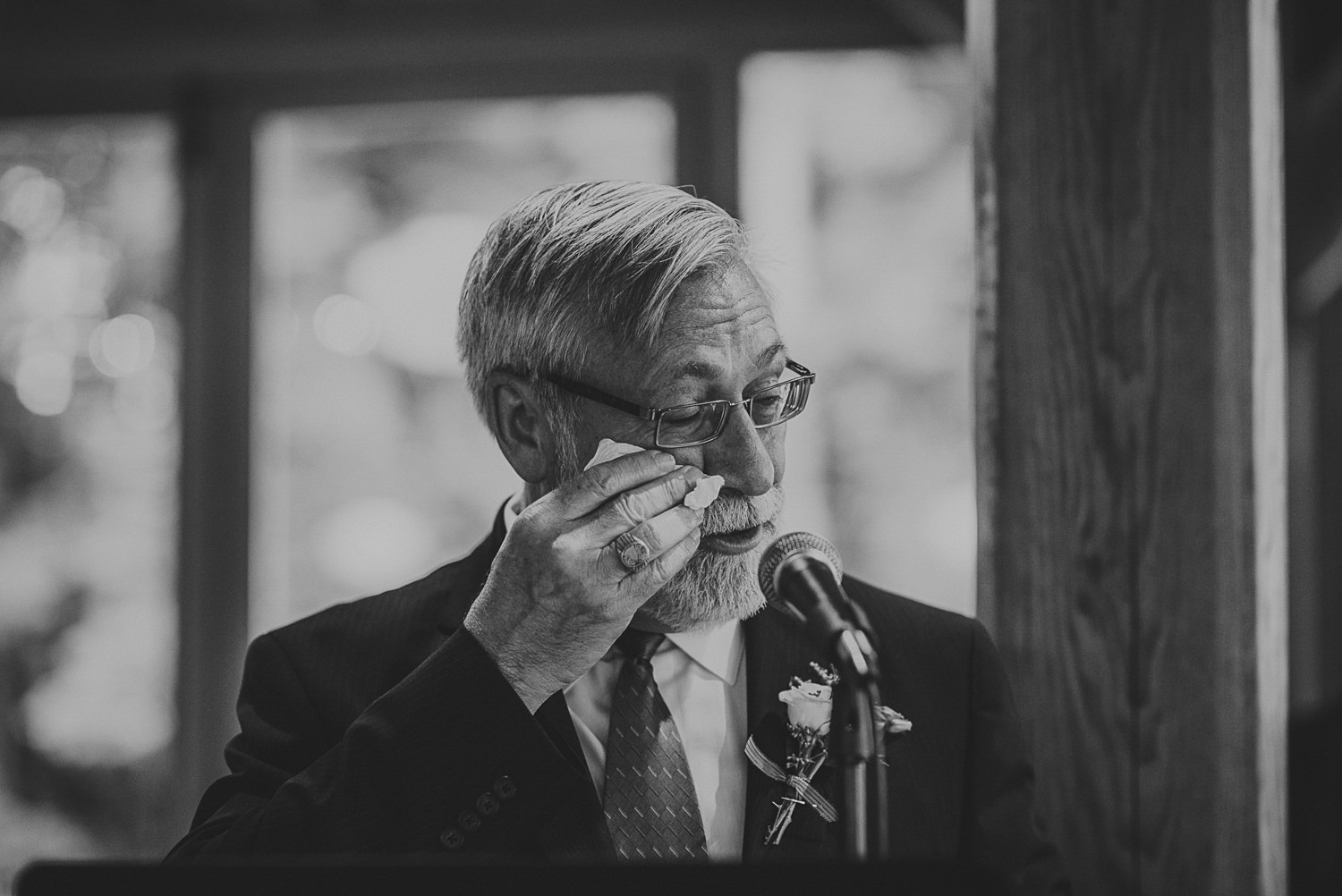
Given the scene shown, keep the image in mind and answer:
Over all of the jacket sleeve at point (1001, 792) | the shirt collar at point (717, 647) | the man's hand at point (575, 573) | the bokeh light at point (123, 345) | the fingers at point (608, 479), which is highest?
the bokeh light at point (123, 345)

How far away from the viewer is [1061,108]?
5.34 ft

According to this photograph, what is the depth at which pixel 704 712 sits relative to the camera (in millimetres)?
1567

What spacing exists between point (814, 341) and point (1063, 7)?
2.05 meters

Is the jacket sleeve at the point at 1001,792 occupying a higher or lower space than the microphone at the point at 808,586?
lower

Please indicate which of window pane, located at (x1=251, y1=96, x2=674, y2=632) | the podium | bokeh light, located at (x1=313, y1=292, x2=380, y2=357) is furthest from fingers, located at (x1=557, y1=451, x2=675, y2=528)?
bokeh light, located at (x1=313, y1=292, x2=380, y2=357)

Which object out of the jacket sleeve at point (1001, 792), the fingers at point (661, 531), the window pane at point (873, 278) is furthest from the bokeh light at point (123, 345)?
the jacket sleeve at point (1001, 792)

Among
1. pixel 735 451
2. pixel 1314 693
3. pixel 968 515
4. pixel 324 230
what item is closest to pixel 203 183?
pixel 324 230

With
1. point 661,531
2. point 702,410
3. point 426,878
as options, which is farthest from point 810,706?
point 426,878

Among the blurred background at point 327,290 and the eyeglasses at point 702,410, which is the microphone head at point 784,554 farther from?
the blurred background at point 327,290

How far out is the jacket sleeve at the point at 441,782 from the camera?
4.47 feet

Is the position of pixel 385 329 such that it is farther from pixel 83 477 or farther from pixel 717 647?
pixel 717 647

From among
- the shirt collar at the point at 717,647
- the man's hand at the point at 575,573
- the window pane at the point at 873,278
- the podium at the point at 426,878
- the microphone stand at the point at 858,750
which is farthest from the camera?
the window pane at the point at 873,278

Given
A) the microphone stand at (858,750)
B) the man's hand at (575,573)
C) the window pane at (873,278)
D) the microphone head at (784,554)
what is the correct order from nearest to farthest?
the microphone stand at (858,750)
the microphone head at (784,554)
the man's hand at (575,573)
the window pane at (873,278)

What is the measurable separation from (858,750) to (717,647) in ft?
1.95
